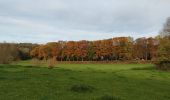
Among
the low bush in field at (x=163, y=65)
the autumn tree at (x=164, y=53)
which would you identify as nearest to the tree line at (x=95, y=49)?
the autumn tree at (x=164, y=53)

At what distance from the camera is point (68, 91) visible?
72.1 feet

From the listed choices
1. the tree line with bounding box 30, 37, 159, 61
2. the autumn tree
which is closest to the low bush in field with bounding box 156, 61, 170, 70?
the autumn tree

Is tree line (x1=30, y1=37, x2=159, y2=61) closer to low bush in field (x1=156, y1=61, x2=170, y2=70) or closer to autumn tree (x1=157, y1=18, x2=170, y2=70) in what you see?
autumn tree (x1=157, y1=18, x2=170, y2=70)

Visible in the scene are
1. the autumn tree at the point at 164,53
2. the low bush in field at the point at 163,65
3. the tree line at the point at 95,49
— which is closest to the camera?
the low bush in field at the point at 163,65

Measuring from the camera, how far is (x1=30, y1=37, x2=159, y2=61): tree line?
153m

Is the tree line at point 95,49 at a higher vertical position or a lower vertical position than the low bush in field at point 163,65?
Result: higher

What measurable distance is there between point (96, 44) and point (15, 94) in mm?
145633

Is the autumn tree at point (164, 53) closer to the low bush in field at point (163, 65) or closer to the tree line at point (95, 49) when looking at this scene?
the low bush in field at point (163, 65)

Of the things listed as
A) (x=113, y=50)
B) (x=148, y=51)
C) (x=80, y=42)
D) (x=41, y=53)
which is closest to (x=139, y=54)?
(x=148, y=51)

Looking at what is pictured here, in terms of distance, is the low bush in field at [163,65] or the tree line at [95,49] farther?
the tree line at [95,49]

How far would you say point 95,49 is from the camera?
6417 inches

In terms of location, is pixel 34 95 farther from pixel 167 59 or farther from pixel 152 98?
pixel 167 59

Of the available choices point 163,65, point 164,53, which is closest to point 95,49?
point 164,53

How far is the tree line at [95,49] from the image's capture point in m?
153
